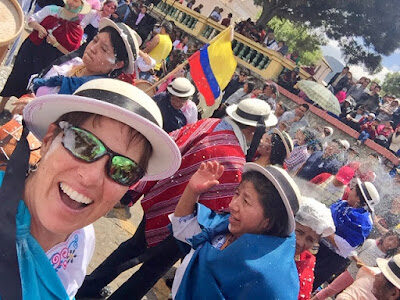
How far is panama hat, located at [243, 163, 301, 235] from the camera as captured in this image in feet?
7.18

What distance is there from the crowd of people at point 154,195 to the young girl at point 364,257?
16mm

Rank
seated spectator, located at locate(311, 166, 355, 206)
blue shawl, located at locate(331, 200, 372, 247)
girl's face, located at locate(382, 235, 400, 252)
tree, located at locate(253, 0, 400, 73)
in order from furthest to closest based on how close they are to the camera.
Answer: tree, located at locate(253, 0, 400, 73) < seated spectator, located at locate(311, 166, 355, 206) < girl's face, located at locate(382, 235, 400, 252) < blue shawl, located at locate(331, 200, 372, 247)

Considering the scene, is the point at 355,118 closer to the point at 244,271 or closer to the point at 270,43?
the point at 270,43

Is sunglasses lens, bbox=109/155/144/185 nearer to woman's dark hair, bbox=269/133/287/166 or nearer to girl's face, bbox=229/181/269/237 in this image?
girl's face, bbox=229/181/269/237

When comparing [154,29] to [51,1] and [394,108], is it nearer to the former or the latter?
[51,1]

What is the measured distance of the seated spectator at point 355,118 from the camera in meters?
14.2

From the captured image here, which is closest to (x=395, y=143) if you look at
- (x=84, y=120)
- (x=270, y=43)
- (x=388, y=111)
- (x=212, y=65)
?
(x=388, y=111)

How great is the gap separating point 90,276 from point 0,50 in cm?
207

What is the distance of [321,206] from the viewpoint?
304cm

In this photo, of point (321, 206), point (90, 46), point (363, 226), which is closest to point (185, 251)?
point (321, 206)

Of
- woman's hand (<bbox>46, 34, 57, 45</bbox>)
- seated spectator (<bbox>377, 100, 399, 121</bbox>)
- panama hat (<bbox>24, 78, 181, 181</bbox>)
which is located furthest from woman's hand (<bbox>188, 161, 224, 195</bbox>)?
seated spectator (<bbox>377, 100, 399, 121</bbox>)

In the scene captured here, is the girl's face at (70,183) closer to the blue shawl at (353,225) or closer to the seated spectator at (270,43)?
the blue shawl at (353,225)

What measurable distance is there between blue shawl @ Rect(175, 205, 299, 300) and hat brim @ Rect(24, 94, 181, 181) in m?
0.63

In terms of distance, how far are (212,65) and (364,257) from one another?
311cm
